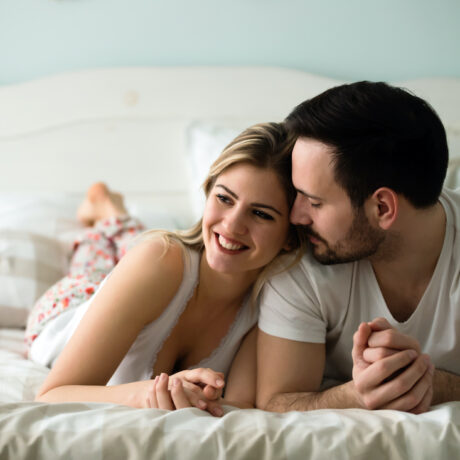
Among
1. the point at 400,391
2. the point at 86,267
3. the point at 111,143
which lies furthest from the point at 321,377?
the point at 111,143

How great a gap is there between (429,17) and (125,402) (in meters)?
1.93

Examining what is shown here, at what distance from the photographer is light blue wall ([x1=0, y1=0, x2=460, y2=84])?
2.29 metres

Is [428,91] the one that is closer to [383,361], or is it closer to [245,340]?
[245,340]

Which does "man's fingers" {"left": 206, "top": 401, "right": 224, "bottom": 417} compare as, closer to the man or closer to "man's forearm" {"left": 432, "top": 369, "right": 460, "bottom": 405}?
the man

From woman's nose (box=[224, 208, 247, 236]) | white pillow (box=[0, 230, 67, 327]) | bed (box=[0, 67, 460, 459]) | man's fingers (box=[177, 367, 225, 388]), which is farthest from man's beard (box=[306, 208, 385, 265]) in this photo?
white pillow (box=[0, 230, 67, 327])

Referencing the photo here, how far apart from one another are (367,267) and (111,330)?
59cm

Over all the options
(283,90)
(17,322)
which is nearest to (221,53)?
(283,90)

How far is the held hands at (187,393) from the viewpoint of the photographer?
0.98 m

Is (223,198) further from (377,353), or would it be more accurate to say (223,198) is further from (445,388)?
(445,388)

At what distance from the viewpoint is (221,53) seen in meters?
2.46

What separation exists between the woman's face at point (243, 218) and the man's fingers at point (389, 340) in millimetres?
321

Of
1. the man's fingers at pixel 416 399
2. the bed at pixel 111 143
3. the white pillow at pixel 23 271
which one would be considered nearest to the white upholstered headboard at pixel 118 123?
the bed at pixel 111 143

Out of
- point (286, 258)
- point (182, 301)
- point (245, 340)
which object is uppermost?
point (286, 258)

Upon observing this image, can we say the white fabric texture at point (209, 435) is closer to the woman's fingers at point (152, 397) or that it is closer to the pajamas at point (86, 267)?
the woman's fingers at point (152, 397)
